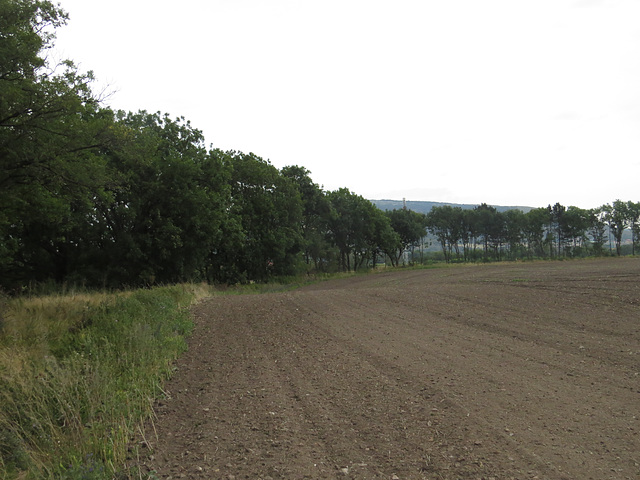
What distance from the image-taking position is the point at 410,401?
517cm

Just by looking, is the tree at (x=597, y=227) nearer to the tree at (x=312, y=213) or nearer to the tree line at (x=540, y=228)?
the tree line at (x=540, y=228)

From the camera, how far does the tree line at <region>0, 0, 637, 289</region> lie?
475 inches

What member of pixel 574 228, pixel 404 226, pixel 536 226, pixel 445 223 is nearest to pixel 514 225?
pixel 536 226

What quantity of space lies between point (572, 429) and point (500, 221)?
8470 centimetres

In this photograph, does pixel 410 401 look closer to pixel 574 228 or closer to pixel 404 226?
pixel 404 226

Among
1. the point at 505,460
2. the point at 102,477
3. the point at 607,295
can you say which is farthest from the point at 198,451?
the point at 607,295

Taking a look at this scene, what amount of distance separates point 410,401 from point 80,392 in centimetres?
402

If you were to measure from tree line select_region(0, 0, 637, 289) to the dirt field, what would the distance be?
767 cm

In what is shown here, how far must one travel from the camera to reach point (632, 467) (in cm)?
358

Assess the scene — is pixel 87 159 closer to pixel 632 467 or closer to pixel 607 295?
pixel 632 467

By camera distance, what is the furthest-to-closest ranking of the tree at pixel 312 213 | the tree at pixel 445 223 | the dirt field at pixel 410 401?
the tree at pixel 445 223 → the tree at pixel 312 213 → the dirt field at pixel 410 401

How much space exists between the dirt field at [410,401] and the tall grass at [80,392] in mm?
346

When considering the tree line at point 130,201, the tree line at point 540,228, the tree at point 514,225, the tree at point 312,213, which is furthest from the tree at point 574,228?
the tree at point 312,213

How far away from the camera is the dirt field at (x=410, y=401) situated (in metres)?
3.77
